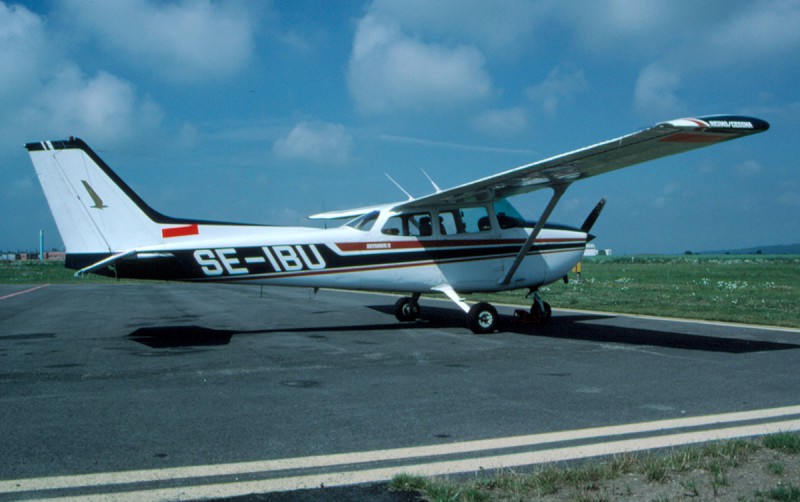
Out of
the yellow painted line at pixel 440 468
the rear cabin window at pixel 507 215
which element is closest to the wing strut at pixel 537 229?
the rear cabin window at pixel 507 215

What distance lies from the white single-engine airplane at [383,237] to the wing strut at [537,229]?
2cm

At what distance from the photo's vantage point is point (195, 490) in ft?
12.3

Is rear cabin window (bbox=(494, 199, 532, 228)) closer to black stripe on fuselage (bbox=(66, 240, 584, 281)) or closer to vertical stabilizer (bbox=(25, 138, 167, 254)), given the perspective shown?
black stripe on fuselage (bbox=(66, 240, 584, 281))

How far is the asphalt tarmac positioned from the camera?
13.7 feet

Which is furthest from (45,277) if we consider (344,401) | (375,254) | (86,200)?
(344,401)

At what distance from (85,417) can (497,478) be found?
3670mm

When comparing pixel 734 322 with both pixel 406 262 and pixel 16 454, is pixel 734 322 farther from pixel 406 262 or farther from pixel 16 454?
pixel 16 454

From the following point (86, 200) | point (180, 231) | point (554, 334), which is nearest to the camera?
point (86, 200)

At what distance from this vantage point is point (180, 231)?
35.3 feet

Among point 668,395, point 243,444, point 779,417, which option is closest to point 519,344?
point 668,395

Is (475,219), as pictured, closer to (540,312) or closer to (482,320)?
(482,320)

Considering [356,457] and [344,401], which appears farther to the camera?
[344,401]

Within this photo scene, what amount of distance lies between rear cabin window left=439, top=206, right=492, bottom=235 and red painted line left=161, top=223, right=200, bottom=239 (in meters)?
4.53

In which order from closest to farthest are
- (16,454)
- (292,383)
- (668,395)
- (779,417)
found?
(16,454), (779,417), (668,395), (292,383)
